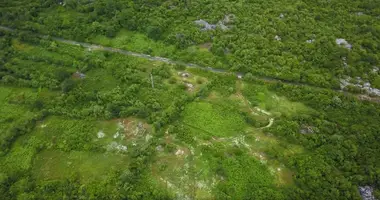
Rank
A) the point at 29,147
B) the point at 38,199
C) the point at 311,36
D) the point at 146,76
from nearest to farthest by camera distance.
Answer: the point at 38,199, the point at 29,147, the point at 146,76, the point at 311,36

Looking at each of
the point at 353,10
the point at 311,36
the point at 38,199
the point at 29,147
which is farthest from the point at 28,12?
the point at 353,10

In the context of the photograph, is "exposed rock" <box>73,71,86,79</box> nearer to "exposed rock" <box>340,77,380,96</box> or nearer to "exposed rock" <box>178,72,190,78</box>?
"exposed rock" <box>178,72,190,78</box>

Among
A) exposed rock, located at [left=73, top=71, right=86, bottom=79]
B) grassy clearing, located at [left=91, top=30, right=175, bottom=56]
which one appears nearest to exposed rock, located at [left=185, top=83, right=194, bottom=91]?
grassy clearing, located at [left=91, top=30, right=175, bottom=56]

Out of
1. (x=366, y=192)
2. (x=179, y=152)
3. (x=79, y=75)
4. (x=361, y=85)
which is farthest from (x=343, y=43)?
(x=79, y=75)

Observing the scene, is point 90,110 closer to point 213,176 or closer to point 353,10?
point 213,176

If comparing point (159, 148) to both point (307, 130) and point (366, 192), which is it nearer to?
point (307, 130)
